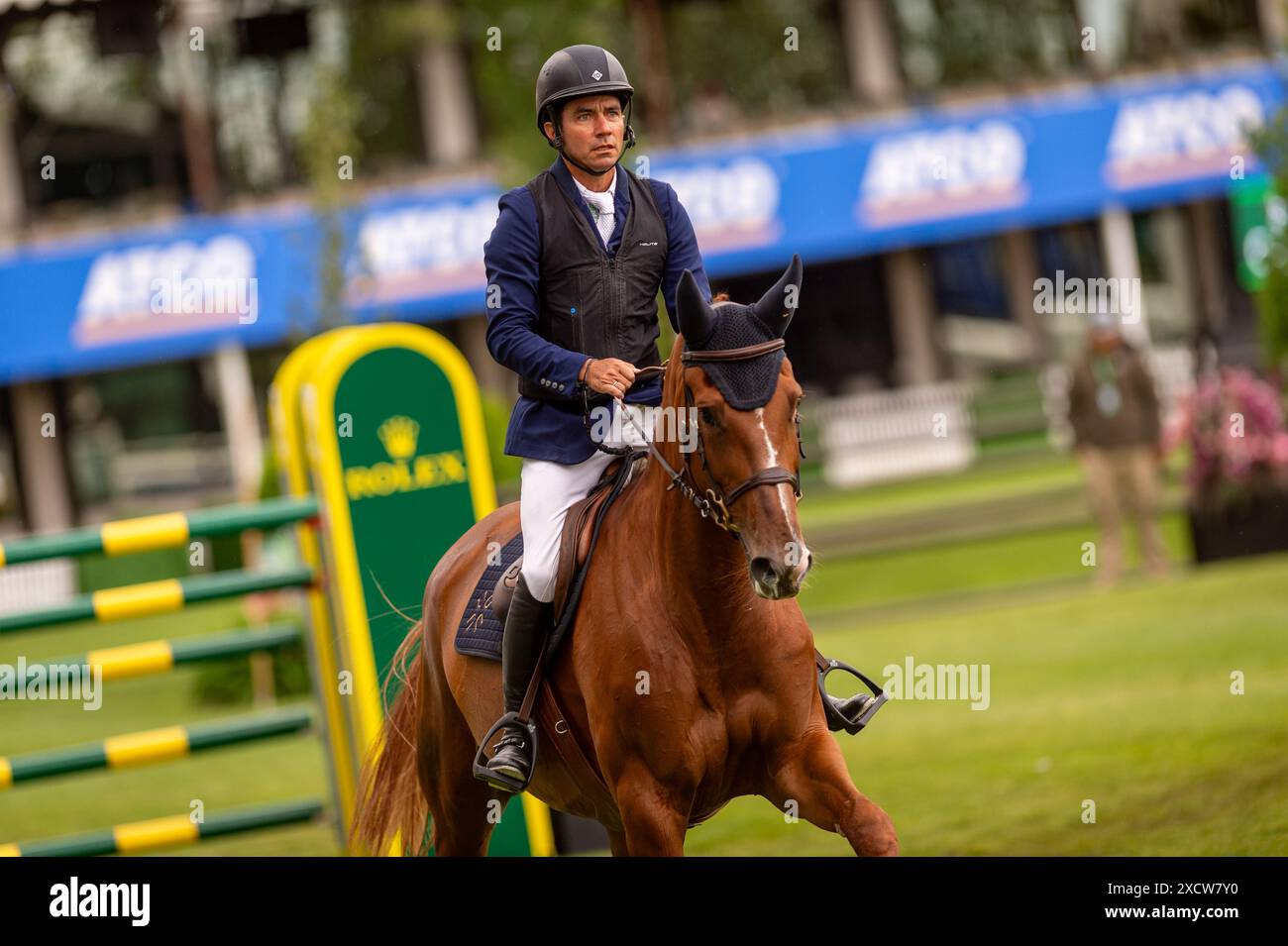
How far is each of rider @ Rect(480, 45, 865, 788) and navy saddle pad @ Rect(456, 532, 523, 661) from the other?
263 mm

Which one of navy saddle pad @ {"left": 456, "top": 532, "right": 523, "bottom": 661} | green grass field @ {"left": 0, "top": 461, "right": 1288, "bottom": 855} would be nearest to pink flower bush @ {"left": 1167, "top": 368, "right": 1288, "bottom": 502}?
green grass field @ {"left": 0, "top": 461, "right": 1288, "bottom": 855}

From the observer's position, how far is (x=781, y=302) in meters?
4.34

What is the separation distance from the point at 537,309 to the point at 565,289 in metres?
0.10

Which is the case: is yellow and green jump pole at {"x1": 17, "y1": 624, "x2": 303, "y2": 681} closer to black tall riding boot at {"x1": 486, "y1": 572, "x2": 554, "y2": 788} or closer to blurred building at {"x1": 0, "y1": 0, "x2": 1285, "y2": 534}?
black tall riding boot at {"x1": 486, "y1": 572, "x2": 554, "y2": 788}

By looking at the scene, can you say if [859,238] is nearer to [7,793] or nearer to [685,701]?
[7,793]

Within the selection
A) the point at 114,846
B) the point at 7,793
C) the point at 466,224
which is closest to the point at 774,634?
the point at 114,846

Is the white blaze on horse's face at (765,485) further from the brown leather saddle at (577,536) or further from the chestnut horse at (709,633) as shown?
the brown leather saddle at (577,536)

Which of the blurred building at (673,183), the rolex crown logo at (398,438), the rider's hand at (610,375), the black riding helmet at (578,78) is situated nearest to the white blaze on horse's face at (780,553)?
the rider's hand at (610,375)

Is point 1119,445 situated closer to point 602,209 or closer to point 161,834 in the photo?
point 161,834

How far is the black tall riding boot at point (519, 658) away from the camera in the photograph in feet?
16.2

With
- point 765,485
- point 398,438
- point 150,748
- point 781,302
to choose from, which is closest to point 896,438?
point 398,438

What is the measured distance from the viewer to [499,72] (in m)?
17.7

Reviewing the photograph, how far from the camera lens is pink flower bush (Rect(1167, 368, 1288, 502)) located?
14742 millimetres

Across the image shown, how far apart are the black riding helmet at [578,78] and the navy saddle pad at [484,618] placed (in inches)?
Result: 50.1
